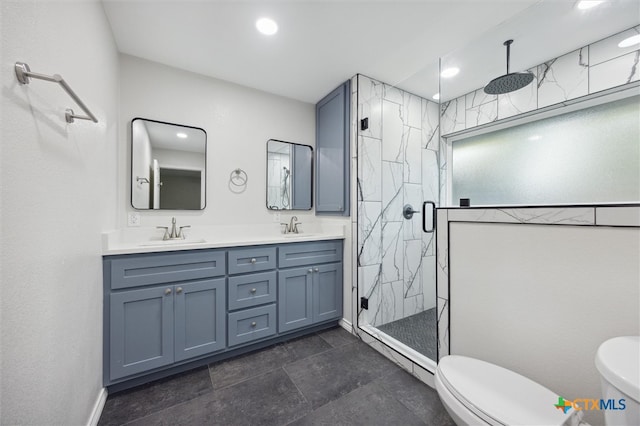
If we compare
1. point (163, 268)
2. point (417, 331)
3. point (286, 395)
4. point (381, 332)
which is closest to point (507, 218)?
point (381, 332)

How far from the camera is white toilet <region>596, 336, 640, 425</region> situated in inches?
24.6

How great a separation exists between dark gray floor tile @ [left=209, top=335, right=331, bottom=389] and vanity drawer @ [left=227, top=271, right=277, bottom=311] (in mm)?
415

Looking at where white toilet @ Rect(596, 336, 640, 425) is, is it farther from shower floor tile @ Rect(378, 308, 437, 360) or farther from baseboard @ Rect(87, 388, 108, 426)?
baseboard @ Rect(87, 388, 108, 426)

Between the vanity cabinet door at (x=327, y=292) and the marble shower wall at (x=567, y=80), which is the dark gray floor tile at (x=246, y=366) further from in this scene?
the marble shower wall at (x=567, y=80)

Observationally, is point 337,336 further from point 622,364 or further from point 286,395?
point 622,364

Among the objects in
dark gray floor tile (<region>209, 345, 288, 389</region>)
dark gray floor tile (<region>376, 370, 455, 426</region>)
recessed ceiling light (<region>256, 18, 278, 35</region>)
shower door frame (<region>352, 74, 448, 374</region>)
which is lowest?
dark gray floor tile (<region>209, 345, 288, 389</region>)

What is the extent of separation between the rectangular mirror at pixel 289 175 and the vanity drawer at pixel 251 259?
712 mm

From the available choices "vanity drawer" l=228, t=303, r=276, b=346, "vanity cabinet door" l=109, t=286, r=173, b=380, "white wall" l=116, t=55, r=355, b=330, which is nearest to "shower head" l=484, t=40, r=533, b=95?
"white wall" l=116, t=55, r=355, b=330

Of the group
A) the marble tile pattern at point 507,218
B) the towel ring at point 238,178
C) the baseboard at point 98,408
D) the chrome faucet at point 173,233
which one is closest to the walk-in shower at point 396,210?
the marble tile pattern at point 507,218

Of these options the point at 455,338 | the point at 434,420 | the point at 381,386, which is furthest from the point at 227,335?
the point at 455,338

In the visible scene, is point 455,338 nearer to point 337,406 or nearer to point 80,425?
point 337,406

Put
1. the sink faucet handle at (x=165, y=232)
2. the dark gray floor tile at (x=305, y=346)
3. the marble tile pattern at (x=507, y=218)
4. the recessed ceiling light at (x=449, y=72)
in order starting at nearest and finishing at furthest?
the marble tile pattern at (x=507, y=218)
the recessed ceiling light at (x=449, y=72)
the dark gray floor tile at (x=305, y=346)
the sink faucet handle at (x=165, y=232)

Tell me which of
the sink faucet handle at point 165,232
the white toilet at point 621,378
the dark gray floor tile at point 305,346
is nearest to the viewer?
the white toilet at point 621,378

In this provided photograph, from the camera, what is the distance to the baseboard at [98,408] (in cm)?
127
